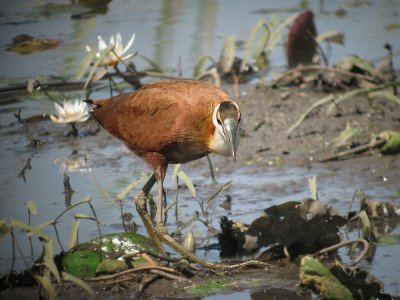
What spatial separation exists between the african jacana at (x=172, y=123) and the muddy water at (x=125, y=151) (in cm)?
39

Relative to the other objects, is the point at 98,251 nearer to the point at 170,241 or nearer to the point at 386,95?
the point at 170,241

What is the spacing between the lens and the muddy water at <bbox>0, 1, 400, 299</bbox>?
6.73 metres

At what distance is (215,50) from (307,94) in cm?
210

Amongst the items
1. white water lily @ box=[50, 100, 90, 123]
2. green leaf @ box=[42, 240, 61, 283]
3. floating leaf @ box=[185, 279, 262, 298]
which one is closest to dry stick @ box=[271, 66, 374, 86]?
white water lily @ box=[50, 100, 90, 123]

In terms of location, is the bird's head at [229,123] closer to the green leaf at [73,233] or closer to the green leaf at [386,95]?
the green leaf at [73,233]

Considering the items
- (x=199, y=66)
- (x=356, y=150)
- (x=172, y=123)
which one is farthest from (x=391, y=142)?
(x=199, y=66)

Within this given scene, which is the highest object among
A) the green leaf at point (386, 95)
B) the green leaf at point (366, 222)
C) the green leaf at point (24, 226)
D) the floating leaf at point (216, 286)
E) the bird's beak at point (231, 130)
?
the bird's beak at point (231, 130)

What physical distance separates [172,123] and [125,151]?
2035mm

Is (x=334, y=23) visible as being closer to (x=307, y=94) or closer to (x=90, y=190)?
(x=307, y=94)

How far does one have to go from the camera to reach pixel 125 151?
816cm

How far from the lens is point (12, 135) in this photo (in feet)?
28.5

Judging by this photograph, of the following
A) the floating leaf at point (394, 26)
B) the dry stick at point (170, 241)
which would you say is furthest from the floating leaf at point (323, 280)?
the floating leaf at point (394, 26)

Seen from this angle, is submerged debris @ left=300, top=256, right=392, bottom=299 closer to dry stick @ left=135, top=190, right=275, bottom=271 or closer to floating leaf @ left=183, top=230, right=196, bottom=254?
dry stick @ left=135, top=190, right=275, bottom=271

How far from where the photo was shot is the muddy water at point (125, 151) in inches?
265
